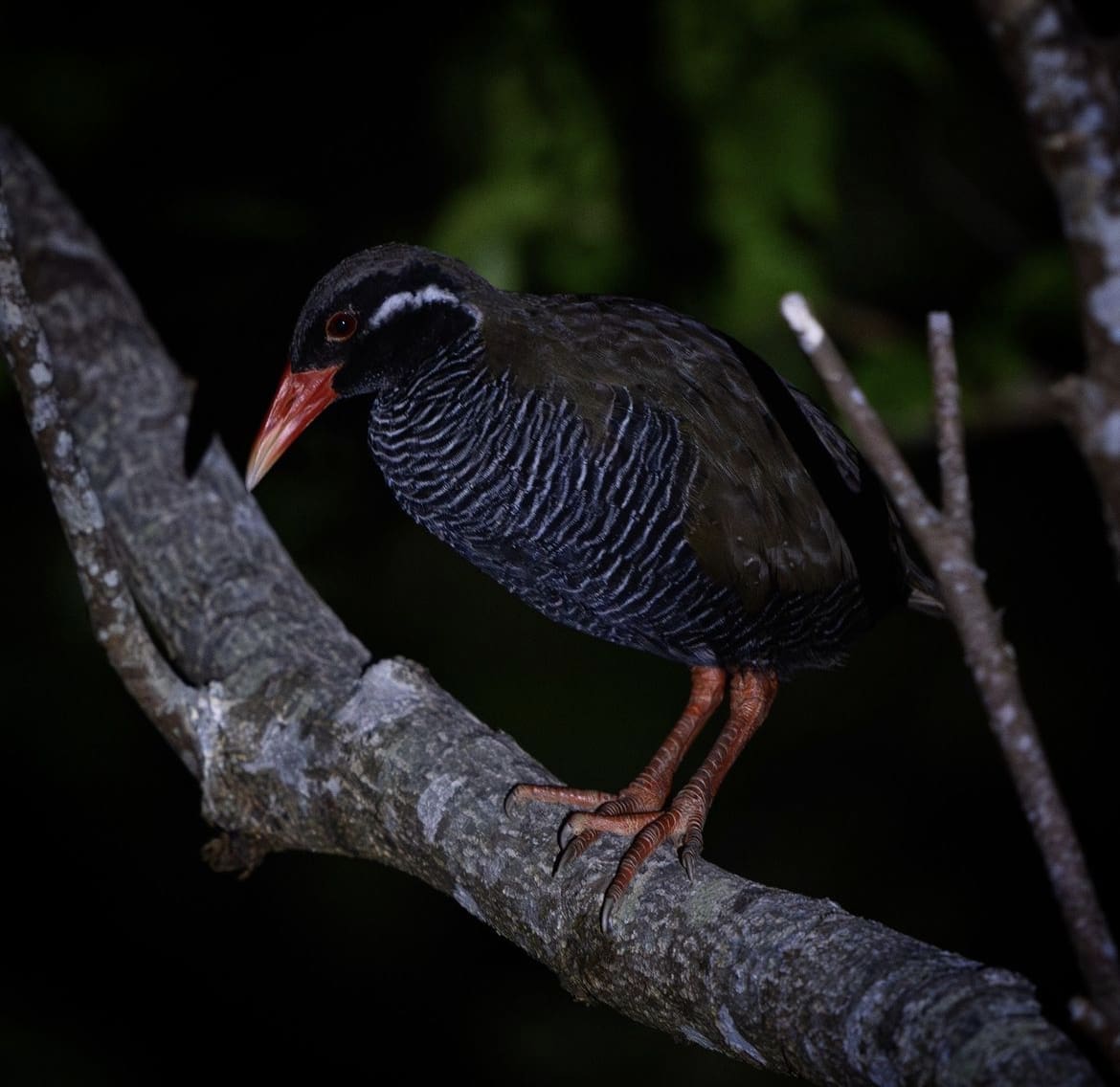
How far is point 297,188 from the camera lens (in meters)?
4.82

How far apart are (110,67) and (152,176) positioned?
14.9 inches

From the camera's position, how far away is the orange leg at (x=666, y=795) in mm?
2607

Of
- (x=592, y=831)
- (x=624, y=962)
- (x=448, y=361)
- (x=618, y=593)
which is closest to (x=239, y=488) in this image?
(x=448, y=361)

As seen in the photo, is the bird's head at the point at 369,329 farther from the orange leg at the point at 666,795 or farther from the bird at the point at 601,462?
the orange leg at the point at 666,795

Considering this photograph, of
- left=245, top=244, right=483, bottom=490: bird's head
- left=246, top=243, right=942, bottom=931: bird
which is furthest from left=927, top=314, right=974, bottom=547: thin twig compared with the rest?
left=245, top=244, right=483, bottom=490: bird's head

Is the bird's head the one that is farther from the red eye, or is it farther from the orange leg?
the orange leg

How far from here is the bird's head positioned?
2.85m

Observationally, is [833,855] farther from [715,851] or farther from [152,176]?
[152,176]

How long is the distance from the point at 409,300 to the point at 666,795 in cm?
125

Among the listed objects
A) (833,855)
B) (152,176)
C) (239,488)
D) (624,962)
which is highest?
(152,176)

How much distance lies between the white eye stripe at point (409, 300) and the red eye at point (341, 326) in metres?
0.04

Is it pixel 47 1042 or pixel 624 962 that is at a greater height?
pixel 624 962

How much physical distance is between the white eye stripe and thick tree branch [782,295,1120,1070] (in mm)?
1468

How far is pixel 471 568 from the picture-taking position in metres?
5.59
